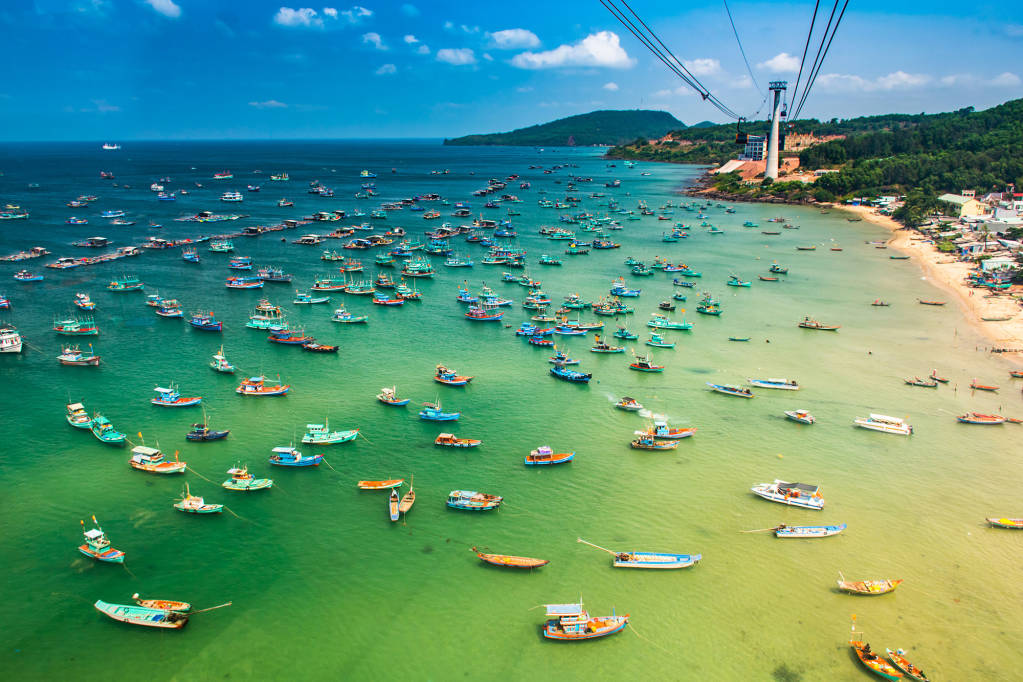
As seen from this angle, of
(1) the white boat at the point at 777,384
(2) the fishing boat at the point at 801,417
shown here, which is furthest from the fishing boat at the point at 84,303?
(2) the fishing boat at the point at 801,417

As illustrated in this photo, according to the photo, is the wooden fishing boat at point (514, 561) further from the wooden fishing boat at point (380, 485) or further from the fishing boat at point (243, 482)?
the fishing boat at point (243, 482)

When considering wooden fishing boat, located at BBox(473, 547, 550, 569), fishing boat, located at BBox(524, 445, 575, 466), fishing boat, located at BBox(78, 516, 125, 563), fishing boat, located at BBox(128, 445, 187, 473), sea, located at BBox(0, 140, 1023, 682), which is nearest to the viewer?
sea, located at BBox(0, 140, 1023, 682)

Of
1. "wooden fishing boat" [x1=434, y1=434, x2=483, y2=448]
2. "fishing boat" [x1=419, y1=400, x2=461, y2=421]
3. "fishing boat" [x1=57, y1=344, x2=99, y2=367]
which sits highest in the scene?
"fishing boat" [x1=57, y1=344, x2=99, y2=367]

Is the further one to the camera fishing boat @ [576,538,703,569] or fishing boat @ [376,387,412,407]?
fishing boat @ [376,387,412,407]

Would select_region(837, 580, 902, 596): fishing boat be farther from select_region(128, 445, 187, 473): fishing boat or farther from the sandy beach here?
the sandy beach

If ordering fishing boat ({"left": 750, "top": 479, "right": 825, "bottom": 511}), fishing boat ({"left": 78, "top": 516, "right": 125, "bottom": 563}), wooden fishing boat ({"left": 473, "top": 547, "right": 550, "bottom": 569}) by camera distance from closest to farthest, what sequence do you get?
fishing boat ({"left": 78, "top": 516, "right": 125, "bottom": 563}), wooden fishing boat ({"left": 473, "top": 547, "right": 550, "bottom": 569}), fishing boat ({"left": 750, "top": 479, "right": 825, "bottom": 511})

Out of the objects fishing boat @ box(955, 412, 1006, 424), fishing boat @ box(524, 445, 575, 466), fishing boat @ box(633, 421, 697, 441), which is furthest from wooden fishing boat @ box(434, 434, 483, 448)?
fishing boat @ box(955, 412, 1006, 424)

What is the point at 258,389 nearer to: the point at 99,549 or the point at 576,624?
the point at 99,549
